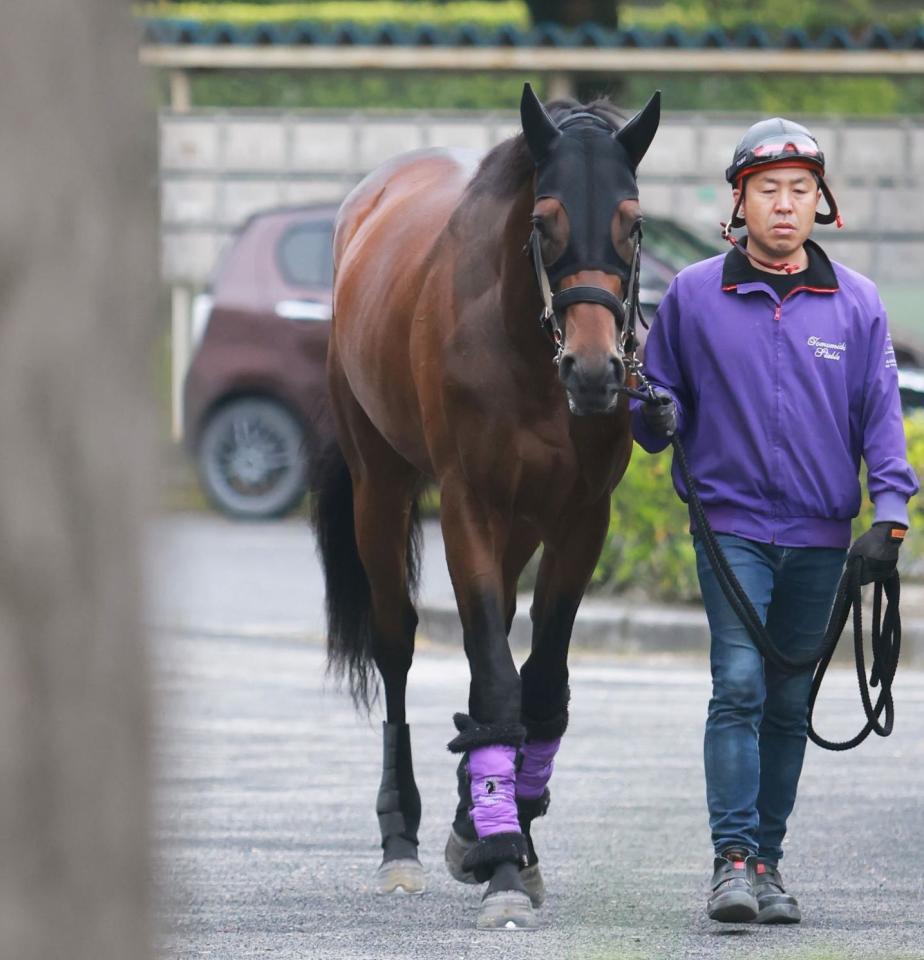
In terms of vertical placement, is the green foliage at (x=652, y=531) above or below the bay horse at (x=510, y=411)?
below

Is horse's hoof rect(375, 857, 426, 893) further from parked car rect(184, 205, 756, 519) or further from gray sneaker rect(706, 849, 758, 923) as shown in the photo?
parked car rect(184, 205, 756, 519)

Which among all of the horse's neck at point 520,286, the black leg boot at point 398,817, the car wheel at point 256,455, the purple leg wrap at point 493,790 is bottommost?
the car wheel at point 256,455

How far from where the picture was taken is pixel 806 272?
503 cm

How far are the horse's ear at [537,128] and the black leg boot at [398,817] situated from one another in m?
1.63

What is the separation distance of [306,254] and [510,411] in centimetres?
1060

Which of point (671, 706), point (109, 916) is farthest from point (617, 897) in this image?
point (109, 916)

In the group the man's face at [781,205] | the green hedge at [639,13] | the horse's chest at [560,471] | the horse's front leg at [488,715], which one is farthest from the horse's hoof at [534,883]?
the green hedge at [639,13]

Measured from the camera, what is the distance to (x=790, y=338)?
196 inches

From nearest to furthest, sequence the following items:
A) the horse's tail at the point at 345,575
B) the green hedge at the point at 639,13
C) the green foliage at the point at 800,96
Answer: the horse's tail at the point at 345,575 → the green hedge at the point at 639,13 → the green foliage at the point at 800,96

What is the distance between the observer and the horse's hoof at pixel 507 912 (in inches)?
188

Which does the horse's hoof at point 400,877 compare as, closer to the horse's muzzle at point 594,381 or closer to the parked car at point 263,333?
the horse's muzzle at point 594,381

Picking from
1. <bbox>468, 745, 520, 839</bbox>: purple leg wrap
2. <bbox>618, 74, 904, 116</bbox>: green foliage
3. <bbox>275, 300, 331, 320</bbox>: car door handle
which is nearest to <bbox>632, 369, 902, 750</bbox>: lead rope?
<bbox>468, 745, 520, 839</bbox>: purple leg wrap

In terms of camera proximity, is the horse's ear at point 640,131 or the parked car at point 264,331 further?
the parked car at point 264,331

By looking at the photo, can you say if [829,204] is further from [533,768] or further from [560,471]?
[533,768]
